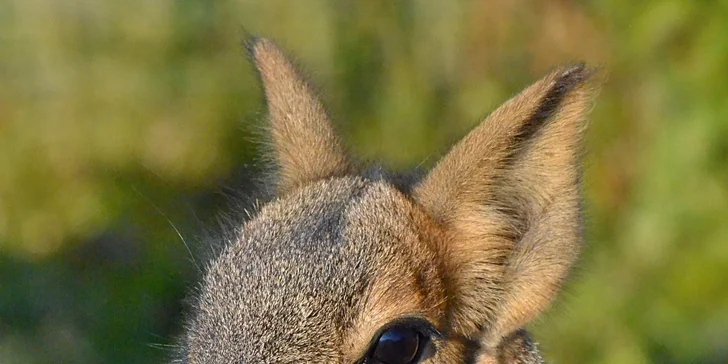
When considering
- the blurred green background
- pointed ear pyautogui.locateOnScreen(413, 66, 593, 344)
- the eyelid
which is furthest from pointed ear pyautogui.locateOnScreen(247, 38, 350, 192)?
the blurred green background

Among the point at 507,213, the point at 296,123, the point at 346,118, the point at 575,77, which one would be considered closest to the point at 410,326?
the point at 507,213

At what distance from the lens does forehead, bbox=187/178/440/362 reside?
2.64m

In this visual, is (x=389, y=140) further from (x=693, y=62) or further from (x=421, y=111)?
(x=693, y=62)

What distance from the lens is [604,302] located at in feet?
18.4

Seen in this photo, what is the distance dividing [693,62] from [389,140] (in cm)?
175

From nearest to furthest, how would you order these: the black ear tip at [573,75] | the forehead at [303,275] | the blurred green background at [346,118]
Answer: the forehead at [303,275] < the black ear tip at [573,75] < the blurred green background at [346,118]

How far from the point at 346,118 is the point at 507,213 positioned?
2.60m

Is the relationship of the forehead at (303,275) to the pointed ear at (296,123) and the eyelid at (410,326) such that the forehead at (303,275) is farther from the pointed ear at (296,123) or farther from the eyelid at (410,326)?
the pointed ear at (296,123)

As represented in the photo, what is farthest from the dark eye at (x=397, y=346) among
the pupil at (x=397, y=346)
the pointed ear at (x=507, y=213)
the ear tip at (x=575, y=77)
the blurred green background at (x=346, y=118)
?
the blurred green background at (x=346, y=118)

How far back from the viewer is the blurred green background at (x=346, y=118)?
5.54 m

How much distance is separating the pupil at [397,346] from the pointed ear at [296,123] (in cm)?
73

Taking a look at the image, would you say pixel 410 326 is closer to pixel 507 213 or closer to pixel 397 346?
pixel 397 346

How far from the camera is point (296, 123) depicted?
3377mm

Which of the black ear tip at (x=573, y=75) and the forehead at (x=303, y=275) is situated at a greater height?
the black ear tip at (x=573, y=75)
